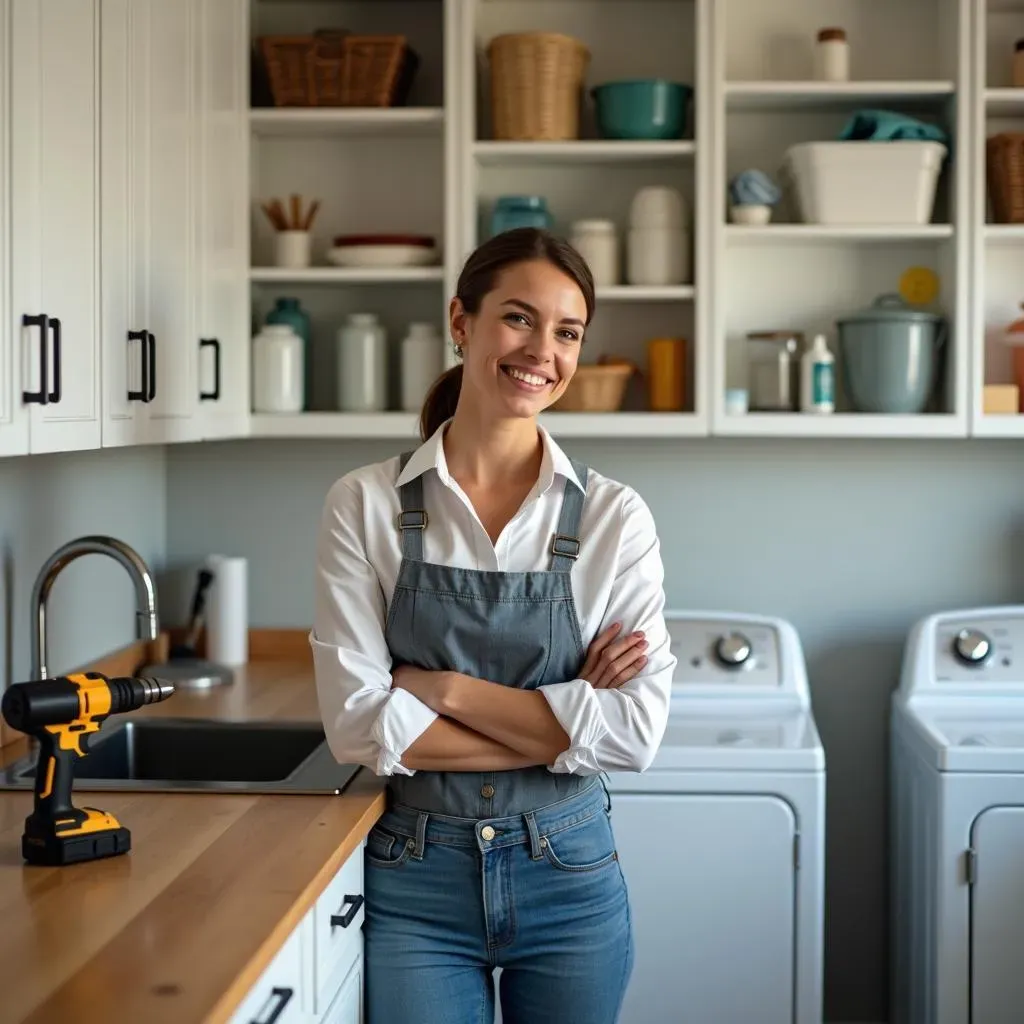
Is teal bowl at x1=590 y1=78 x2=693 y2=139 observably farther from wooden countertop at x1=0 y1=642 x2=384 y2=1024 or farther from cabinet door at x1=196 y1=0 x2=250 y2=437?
wooden countertop at x1=0 y1=642 x2=384 y2=1024

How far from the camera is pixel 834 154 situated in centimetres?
303

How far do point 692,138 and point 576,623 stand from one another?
1.59 m

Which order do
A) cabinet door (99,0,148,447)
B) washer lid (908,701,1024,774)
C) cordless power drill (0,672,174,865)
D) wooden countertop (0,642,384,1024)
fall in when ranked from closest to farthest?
wooden countertop (0,642,384,1024)
cordless power drill (0,672,174,865)
cabinet door (99,0,148,447)
washer lid (908,701,1024,774)

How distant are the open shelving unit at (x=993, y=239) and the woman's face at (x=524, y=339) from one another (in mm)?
1309

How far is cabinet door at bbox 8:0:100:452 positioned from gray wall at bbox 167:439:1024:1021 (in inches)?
53.5

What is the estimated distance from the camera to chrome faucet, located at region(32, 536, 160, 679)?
2.41 meters

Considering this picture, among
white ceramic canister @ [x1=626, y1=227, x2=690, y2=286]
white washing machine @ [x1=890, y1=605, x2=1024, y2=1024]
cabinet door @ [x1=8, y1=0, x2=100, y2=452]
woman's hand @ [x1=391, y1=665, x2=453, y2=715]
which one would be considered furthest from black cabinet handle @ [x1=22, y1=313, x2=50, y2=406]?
white washing machine @ [x1=890, y1=605, x2=1024, y2=1024]

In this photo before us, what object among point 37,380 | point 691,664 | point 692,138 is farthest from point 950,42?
point 37,380

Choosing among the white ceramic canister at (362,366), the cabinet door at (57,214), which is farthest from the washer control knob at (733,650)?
the cabinet door at (57,214)

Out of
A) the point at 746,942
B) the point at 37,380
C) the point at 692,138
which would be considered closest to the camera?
the point at 37,380

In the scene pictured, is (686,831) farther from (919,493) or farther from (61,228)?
(61,228)

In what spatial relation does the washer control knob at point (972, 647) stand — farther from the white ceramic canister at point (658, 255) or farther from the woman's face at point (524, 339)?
the woman's face at point (524, 339)

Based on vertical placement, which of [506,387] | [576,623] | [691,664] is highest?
[506,387]

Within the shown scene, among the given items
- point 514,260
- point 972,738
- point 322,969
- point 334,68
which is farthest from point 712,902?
point 334,68
